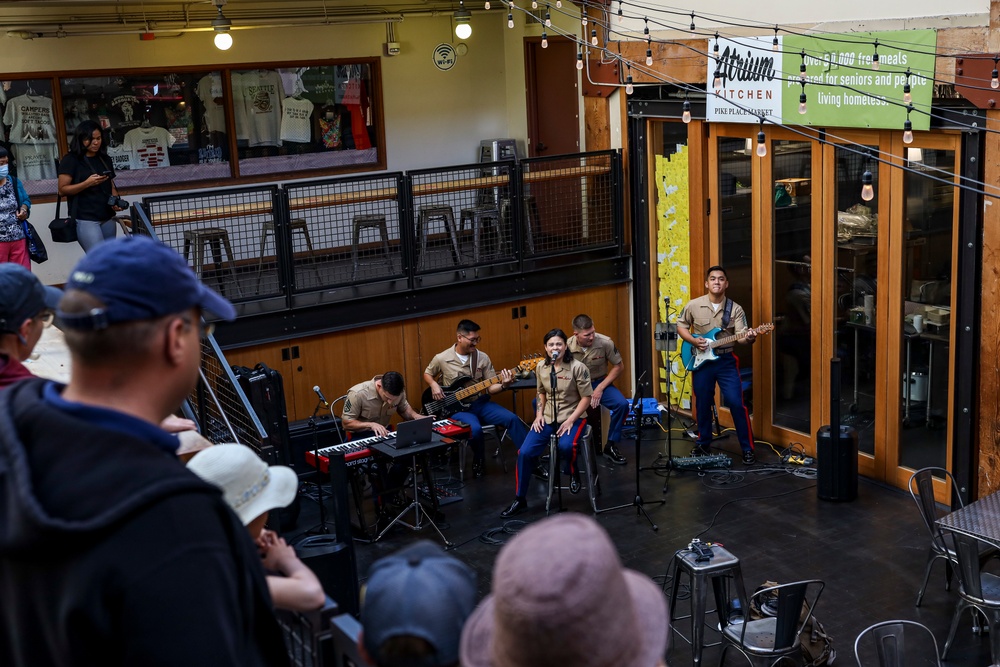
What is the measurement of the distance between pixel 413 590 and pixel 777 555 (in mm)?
7805

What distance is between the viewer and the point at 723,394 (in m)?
11.6

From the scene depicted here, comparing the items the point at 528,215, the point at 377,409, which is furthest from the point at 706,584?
the point at 528,215

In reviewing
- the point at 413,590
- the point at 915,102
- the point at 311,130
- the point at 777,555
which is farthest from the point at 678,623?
the point at 311,130

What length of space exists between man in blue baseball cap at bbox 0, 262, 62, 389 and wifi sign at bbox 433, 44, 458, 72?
11.6 m

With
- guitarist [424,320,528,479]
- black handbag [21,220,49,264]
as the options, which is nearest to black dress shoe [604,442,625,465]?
guitarist [424,320,528,479]

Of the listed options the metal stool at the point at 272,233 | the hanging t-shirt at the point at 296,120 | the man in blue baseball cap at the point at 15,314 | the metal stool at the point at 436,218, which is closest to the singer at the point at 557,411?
the metal stool at the point at 436,218

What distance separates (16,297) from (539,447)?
733cm

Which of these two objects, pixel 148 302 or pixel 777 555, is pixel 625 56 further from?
pixel 148 302

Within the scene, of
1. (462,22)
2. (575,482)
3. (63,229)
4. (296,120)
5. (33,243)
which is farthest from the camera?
(462,22)

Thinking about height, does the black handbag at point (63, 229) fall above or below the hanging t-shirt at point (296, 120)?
below

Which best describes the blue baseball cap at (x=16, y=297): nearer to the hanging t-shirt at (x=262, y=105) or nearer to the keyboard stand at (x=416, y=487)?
the keyboard stand at (x=416, y=487)

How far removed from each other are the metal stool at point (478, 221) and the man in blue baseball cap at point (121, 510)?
10.3 m

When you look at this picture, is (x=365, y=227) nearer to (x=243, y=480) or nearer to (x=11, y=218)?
(x=11, y=218)

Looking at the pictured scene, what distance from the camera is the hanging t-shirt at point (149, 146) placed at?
13.0 metres
